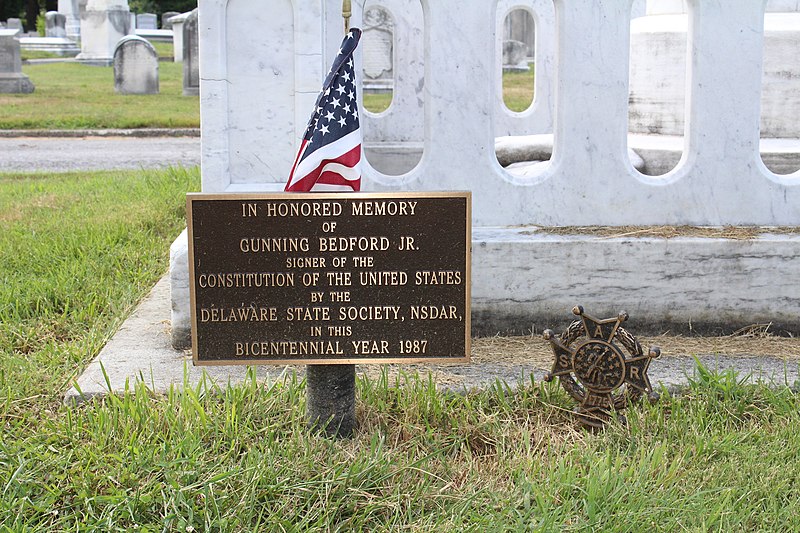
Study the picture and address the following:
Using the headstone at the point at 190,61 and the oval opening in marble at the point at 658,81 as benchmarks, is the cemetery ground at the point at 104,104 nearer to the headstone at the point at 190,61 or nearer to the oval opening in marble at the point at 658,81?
the headstone at the point at 190,61

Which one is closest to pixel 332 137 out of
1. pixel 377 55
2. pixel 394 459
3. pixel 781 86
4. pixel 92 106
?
pixel 394 459

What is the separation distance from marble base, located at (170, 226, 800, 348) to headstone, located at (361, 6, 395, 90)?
46.7ft

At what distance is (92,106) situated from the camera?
1772 cm

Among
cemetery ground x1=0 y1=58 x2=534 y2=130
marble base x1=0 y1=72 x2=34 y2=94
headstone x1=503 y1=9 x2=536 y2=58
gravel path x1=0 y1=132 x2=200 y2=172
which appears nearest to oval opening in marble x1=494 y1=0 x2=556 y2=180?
gravel path x1=0 y1=132 x2=200 y2=172

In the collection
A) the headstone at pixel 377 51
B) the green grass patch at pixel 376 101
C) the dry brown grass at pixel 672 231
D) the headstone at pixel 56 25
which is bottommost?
the dry brown grass at pixel 672 231

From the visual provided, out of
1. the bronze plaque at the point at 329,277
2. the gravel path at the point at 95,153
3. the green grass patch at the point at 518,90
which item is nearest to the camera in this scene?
the bronze plaque at the point at 329,277

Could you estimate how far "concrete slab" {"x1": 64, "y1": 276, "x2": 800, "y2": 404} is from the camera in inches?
145

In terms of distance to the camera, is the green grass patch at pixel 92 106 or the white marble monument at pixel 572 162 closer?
the white marble monument at pixel 572 162

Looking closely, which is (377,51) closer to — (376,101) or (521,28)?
(376,101)

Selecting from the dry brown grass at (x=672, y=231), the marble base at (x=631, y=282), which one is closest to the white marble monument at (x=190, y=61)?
the marble base at (x=631, y=282)

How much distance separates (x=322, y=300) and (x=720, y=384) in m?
1.38

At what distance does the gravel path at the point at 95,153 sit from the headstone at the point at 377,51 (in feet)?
15.7

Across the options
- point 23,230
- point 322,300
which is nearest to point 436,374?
point 322,300

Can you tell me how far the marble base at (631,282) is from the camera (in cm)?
417
